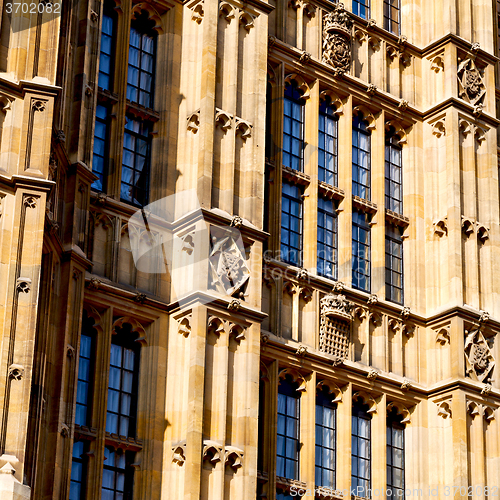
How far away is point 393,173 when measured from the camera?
102ft

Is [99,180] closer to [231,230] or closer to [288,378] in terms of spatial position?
[231,230]

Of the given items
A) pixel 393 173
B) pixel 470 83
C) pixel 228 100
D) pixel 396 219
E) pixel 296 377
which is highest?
pixel 470 83

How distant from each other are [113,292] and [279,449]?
4580 millimetres

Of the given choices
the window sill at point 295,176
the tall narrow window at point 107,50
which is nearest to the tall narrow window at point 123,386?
the tall narrow window at point 107,50

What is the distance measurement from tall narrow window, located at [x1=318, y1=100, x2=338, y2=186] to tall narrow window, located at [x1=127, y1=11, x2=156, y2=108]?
4385 millimetres

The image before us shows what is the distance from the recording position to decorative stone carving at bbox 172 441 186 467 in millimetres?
23494

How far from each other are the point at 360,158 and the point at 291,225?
10.3 ft

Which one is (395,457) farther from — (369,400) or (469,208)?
(469,208)

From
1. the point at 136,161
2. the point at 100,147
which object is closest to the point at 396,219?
the point at 136,161

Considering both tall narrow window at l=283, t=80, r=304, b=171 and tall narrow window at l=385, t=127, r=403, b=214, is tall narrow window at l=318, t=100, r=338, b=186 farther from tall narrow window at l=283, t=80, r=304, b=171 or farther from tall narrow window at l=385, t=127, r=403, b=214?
tall narrow window at l=385, t=127, r=403, b=214

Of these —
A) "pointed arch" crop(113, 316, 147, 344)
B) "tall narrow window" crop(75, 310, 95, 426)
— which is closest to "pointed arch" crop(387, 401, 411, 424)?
"pointed arch" crop(113, 316, 147, 344)

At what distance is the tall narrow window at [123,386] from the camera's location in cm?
2409

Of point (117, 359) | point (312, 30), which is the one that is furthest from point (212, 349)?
point (312, 30)

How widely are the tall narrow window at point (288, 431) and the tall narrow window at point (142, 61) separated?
631 centimetres
